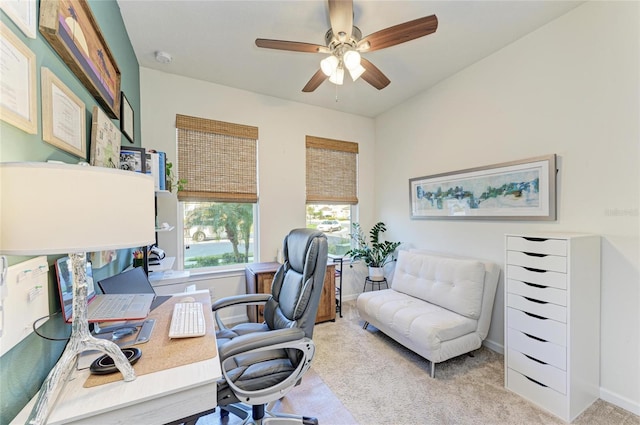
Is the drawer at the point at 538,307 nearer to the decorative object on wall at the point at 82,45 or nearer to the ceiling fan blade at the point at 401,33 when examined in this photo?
the ceiling fan blade at the point at 401,33

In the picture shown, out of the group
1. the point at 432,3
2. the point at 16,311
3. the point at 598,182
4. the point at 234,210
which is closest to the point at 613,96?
the point at 598,182

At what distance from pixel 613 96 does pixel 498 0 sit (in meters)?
1.04

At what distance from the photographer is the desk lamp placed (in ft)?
1.91

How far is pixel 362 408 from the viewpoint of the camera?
1741 millimetres

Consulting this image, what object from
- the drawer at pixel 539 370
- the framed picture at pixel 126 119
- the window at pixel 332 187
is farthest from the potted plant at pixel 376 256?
the framed picture at pixel 126 119

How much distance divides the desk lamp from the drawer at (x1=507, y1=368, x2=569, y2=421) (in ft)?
8.15

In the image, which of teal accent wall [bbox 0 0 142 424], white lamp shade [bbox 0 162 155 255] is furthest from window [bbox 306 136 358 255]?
white lamp shade [bbox 0 162 155 255]

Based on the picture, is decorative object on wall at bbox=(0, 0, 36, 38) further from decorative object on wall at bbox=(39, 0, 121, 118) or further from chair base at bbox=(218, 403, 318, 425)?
chair base at bbox=(218, 403, 318, 425)

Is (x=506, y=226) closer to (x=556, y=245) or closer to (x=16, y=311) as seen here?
(x=556, y=245)

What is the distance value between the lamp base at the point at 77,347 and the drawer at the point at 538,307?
7.55 ft

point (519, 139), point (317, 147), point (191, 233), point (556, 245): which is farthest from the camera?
point (317, 147)

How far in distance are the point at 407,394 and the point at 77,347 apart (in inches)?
78.0

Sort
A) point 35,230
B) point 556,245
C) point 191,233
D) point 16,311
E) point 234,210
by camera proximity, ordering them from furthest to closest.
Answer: point 234,210 < point 191,233 < point 556,245 < point 16,311 < point 35,230

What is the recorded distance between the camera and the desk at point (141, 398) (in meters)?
0.71
